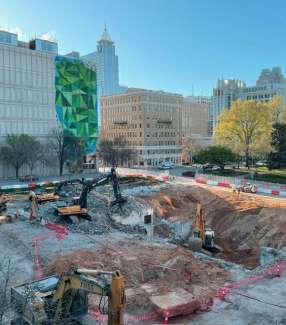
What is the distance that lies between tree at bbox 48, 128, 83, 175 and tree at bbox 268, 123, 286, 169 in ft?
108

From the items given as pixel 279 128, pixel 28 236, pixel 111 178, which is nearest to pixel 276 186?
pixel 279 128

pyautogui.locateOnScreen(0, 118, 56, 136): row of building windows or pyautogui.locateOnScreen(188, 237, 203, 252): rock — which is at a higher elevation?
pyautogui.locateOnScreen(0, 118, 56, 136): row of building windows

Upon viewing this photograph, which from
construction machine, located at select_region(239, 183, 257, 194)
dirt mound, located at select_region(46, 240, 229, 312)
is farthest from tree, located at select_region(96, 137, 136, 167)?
dirt mound, located at select_region(46, 240, 229, 312)

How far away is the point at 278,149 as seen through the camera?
164 feet

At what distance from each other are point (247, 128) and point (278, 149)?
1047cm

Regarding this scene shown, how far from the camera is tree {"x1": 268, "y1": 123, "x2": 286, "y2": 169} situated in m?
49.2

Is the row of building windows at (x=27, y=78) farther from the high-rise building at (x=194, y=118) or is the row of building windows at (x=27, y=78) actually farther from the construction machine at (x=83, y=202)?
the high-rise building at (x=194, y=118)

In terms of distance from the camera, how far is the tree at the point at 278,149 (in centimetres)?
4922

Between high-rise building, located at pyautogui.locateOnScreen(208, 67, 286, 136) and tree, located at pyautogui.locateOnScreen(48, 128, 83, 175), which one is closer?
tree, located at pyautogui.locateOnScreen(48, 128, 83, 175)

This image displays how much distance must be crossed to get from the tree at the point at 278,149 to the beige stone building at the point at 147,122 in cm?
3870

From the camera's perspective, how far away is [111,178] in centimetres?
2970

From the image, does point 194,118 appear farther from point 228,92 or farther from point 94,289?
point 94,289

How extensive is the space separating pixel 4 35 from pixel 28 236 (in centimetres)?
5061

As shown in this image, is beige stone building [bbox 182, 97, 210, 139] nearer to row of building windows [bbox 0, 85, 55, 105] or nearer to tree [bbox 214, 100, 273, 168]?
tree [bbox 214, 100, 273, 168]
